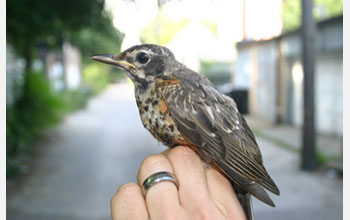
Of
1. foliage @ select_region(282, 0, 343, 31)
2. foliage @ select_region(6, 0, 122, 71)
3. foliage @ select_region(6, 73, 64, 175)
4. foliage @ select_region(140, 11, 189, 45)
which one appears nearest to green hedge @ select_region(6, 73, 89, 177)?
foliage @ select_region(6, 73, 64, 175)

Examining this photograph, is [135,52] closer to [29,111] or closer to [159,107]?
[159,107]

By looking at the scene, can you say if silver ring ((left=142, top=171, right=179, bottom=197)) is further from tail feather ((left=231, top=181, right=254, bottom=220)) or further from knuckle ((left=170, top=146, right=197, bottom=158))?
tail feather ((left=231, top=181, right=254, bottom=220))

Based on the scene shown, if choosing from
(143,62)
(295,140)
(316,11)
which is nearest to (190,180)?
(143,62)

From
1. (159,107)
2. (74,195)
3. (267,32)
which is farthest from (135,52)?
(267,32)

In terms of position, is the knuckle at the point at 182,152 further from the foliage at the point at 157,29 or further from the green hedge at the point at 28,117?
the green hedge at the point at 28,117

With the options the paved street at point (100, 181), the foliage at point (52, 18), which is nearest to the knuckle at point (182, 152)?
the paved street at point (100, 181)

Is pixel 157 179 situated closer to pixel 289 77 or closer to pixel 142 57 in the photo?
pixel 142 57
